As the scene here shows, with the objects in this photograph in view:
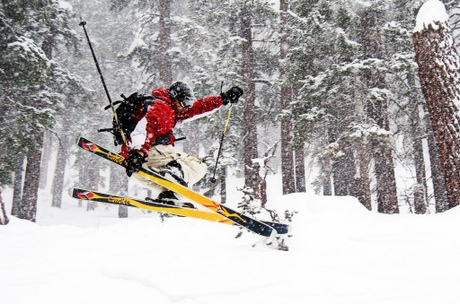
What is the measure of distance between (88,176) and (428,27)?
25.9 metres

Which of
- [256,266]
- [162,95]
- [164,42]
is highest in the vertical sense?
[164,42]

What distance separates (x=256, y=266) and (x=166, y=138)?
2.20 m

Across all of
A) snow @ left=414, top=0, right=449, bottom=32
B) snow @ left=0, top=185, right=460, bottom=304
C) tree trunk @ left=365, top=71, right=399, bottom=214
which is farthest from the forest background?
snow @ left=414, top=0, right=449, bottom=32

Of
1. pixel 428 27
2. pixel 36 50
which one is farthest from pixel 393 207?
pixel 36 50

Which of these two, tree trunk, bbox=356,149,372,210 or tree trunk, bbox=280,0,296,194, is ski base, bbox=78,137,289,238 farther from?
tree trunk, bbox=280,0,296,194

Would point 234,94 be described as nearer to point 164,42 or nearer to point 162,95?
point 162,95

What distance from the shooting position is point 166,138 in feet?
16.6

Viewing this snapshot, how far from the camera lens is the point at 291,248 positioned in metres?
4.81

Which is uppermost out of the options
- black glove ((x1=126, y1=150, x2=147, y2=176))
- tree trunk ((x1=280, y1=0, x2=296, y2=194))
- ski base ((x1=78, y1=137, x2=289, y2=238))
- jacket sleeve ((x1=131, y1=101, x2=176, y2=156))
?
tree trunk ((x1=280, y1=0, x2=296, y2=194))

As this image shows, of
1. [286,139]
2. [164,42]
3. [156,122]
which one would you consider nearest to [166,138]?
[156,122]

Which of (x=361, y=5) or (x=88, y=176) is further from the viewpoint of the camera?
(x=88, y=176)

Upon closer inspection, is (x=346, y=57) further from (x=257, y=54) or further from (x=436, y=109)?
(x=257, y=54)

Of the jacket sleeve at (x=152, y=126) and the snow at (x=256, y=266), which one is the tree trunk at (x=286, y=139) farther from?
the jacket sleeve at (x=152, y=126)

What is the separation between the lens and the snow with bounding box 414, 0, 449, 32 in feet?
22.2
